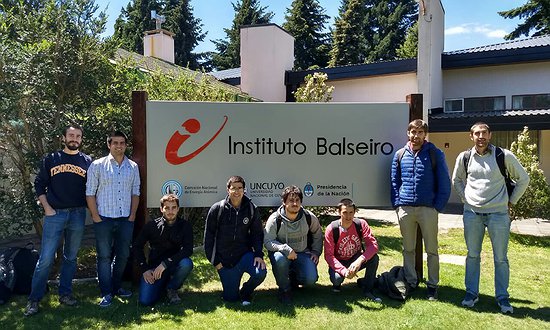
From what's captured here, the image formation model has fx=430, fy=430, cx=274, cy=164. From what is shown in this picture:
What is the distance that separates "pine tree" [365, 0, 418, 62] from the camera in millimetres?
36438

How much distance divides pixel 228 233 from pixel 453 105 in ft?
39.4

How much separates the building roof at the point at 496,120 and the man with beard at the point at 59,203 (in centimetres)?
1078

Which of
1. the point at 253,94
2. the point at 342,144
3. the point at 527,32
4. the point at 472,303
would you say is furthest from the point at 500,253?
the point at 527,32

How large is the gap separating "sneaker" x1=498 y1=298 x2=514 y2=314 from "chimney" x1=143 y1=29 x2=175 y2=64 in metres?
15.8

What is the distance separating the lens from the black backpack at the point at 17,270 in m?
4.67

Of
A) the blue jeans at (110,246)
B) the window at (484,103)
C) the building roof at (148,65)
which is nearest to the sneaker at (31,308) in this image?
the blue jeans at (110,246)

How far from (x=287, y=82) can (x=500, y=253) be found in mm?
13158

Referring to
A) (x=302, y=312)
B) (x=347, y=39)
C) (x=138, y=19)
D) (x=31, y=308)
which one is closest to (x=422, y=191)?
(x=302, y=312)

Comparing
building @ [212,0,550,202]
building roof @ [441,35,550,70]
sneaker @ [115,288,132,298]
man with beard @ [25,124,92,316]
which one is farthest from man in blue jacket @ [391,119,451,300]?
building roof @ [441,35,550,70]

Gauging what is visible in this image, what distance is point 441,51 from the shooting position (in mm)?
14250

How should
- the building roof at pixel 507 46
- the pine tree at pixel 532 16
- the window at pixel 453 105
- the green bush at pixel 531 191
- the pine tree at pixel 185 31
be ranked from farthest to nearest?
the pine tree at pixel 185 31, the pine tree at pixel 532 16, the window at pixel 453 105, the building roof at pixel 507 46, the green bush at pixel 531 191

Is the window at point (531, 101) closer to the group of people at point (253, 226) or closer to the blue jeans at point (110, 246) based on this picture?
the group of people at point (253, 226)

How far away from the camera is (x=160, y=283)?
4598 mm

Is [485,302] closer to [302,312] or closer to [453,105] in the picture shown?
[302,312]
